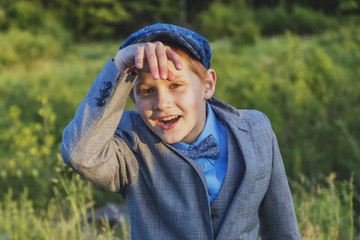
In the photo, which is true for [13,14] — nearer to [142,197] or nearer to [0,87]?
[0,87]

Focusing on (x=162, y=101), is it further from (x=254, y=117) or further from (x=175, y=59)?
(x=254, y=117)

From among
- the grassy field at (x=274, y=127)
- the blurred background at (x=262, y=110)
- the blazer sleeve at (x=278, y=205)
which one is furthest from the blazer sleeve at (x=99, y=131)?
the grassy field at (x=274, y=127)

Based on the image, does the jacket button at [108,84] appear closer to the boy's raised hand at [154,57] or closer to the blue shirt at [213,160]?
the boy's raised hand at [154,57]

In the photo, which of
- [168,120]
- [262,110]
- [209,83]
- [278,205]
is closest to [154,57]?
[168,120]

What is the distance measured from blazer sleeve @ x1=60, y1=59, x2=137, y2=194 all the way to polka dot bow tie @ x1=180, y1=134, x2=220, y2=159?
301 millimetres

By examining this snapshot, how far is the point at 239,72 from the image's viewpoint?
7.92 metres

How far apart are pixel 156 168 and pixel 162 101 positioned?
280 millimetres

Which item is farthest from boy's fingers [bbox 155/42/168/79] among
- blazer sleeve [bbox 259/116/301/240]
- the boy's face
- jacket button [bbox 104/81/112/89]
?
blazer sleeve [bbox 259/116/301/240]

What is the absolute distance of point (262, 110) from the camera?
5773 millimetres

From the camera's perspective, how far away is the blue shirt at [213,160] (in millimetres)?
1455

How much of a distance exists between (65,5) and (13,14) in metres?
6.39

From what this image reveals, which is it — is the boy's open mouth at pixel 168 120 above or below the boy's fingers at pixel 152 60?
below

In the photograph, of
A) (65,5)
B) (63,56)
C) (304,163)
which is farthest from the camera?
(65,5)

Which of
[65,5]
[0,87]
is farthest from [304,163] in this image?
[65,5]
